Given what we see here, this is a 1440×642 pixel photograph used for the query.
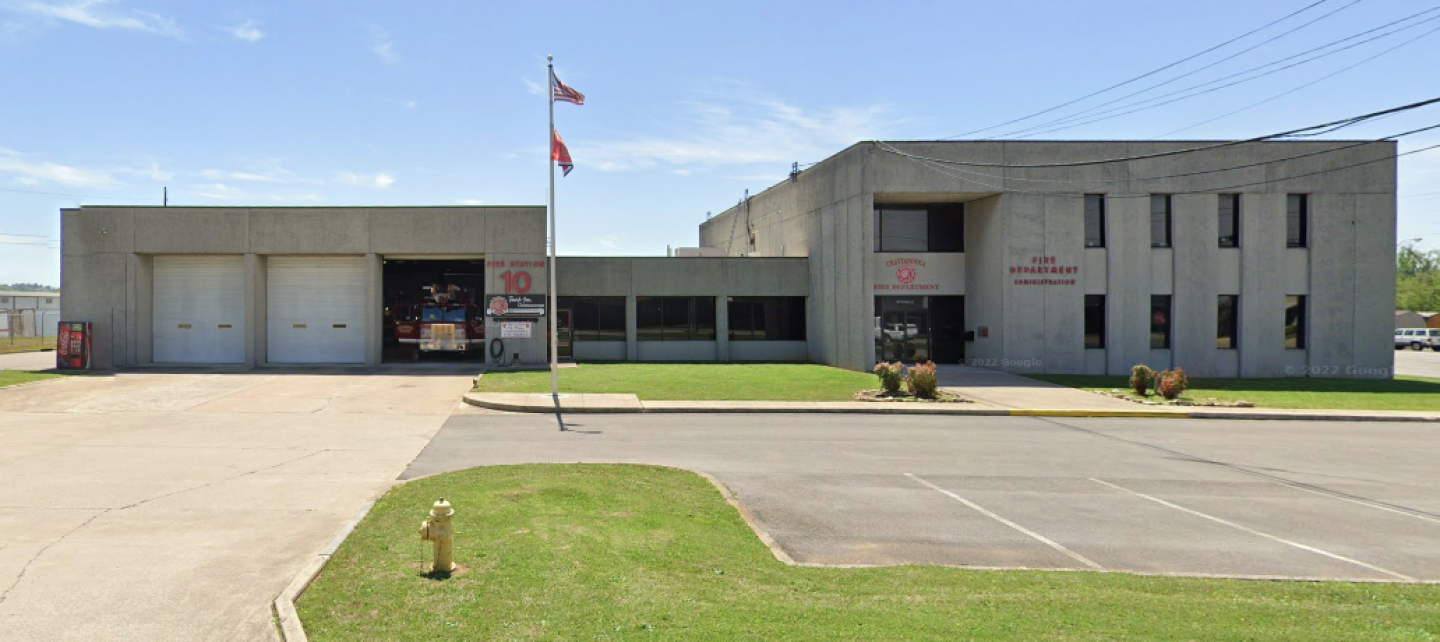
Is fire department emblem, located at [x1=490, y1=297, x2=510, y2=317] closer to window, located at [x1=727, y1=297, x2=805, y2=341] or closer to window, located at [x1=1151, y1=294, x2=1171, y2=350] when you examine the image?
window, located at [x1=727, y1=297, x2=805, y2=341]

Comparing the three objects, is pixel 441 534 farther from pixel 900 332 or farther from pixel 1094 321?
pixel 1094 321

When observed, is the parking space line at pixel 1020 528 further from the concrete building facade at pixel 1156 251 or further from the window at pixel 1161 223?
the window at pixel 1161 223

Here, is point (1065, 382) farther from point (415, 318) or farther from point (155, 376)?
point (155, 376)

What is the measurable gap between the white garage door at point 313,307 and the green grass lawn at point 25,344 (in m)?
18.5

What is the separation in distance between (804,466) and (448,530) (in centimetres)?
762

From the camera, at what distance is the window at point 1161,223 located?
1188 inches

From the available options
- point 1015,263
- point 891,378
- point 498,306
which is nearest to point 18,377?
point 498,306

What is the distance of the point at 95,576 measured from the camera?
22.1 ft

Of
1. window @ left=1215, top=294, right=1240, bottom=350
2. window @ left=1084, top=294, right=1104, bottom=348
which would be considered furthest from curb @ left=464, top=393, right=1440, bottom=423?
window @ left=1215, top=294, right=1240, bottom=350

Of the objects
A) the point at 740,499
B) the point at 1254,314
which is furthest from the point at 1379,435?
the point at 740,499

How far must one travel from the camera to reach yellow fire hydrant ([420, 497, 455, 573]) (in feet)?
20.6

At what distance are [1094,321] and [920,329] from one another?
640cm

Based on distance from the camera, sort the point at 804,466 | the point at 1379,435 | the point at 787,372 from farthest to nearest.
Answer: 1. the point at 787,372
2. the point at 1379,435
3. the point at 804,466

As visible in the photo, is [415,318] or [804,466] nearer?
[804,466]
